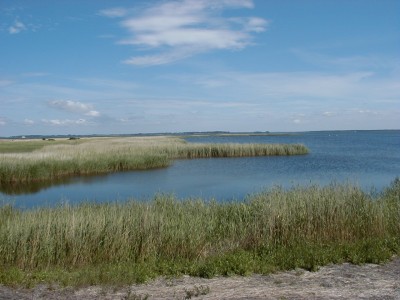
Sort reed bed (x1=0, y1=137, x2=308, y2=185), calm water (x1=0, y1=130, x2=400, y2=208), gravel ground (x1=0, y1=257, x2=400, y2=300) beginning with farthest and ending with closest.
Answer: reed bed (x1=0, y1=137, x2=308, y2=185)
calm water (x1=0, y1=130, x2=400, y2=208)
gravel ground (x1=0, y1=257, x2=400, y2=300)

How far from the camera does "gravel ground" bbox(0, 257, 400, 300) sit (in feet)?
17.8

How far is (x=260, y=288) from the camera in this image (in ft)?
18.8

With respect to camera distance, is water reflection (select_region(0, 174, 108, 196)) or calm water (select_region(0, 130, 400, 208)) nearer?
calm water (select_region(0, 130, 400, 208))

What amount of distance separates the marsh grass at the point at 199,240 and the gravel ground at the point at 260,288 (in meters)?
0.25

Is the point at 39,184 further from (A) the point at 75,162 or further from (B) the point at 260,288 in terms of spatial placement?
(B) the point at 260,288

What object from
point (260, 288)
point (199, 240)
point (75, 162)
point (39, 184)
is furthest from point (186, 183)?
point (260, 288)

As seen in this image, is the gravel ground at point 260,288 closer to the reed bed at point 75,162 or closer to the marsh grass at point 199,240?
the marsh grass at point 199,240

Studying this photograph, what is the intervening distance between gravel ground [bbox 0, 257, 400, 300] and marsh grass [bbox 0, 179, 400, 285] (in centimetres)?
25

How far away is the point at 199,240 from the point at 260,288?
2.51 m

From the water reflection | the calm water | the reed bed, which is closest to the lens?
the calm water

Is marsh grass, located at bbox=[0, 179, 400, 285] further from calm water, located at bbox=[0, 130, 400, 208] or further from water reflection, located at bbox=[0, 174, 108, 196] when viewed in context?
water reflection, located at bbox=[0, 174, 108, 196]

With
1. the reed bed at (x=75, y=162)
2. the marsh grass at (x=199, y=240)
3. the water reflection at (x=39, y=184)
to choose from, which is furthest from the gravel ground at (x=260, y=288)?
the reed bed at (x=75, y=162)

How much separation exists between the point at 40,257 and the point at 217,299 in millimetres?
3799

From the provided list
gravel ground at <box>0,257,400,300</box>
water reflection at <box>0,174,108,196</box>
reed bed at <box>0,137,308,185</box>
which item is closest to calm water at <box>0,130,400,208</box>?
water reflection at <box>0,174,108,196</box>
